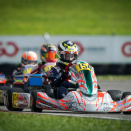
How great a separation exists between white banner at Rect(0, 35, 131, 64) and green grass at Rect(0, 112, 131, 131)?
12267 millimetres

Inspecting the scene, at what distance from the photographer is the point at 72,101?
7621mm

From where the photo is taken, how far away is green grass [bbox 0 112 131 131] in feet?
19.7

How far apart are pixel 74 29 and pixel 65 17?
4900mm

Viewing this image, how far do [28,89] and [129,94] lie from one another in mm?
2008

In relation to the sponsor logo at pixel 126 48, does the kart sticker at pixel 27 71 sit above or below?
below

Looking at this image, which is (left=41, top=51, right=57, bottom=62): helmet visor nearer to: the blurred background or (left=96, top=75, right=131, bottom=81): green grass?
(left=96, top=75, right=131, bottom=81): green grass

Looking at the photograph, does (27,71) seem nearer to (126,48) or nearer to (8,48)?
(8,48)

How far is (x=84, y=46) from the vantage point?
19.5 m

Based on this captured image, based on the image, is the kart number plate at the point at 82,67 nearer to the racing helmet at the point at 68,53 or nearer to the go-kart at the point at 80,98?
the go-kart at the point at 80,98

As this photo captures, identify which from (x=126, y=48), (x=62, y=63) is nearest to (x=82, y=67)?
(x=62, y=63)

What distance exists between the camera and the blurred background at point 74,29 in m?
19.4

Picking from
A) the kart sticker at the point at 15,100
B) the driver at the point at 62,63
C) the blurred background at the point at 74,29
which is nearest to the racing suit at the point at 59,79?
the driver at the point at 62,63

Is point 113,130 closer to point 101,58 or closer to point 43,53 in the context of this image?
point 43,53

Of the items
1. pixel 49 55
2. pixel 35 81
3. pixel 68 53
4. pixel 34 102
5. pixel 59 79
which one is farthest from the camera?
pixel 49 55
